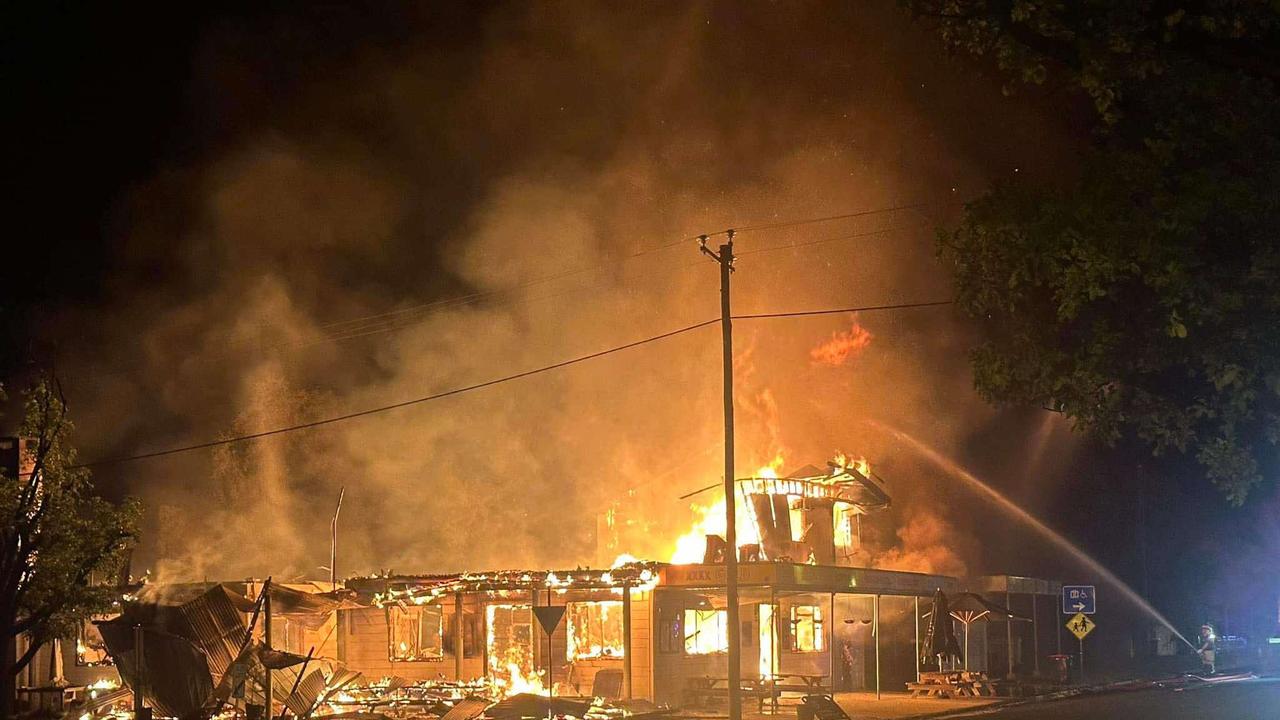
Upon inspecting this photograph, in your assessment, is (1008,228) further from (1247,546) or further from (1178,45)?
(1247,546)

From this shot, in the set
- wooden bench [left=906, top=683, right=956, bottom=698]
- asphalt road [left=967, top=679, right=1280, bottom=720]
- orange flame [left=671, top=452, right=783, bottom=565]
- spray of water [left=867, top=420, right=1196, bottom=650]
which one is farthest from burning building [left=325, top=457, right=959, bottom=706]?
spray of water [left=867, top=420, right=1196, bottom=650]

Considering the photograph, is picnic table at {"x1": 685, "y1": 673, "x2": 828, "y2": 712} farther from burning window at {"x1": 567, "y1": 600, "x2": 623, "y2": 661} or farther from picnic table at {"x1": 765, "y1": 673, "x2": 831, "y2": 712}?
burning window at {"x1": 567, "y1": 600, "x2": 623, "y2": 661}

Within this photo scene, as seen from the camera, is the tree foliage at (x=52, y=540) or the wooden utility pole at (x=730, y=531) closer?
the tree foliage at (x=52, y=540)

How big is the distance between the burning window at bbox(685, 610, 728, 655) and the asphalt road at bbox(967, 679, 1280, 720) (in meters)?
7.47

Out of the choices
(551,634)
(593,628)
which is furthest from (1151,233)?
(593,628)

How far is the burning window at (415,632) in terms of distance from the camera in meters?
33.6

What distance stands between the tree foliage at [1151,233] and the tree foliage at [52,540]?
15107 millimetres

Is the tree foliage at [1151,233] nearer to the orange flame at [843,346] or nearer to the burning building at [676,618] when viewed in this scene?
the burning building at [676,618]

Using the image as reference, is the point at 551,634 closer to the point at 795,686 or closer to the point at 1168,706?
the point at 795,686

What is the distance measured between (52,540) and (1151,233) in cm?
1762

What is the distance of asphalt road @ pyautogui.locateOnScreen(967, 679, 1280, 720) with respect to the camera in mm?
25383

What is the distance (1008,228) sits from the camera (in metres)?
15.1

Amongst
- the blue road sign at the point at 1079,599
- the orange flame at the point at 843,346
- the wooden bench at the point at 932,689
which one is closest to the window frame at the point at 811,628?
the wooden bench at the point at 932,689

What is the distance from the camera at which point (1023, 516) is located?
171 feet
